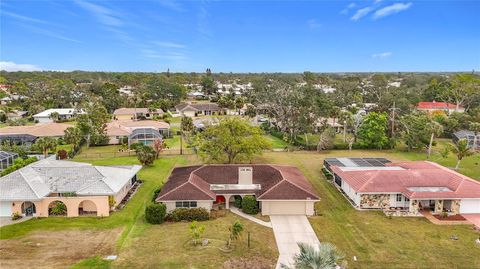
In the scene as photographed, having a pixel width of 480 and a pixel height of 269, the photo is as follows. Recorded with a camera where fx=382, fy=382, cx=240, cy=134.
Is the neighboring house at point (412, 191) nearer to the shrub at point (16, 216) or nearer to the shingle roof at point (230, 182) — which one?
the shingle roof at point (230, 182)

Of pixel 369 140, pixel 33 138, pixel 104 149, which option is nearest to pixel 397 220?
pixel 369 140

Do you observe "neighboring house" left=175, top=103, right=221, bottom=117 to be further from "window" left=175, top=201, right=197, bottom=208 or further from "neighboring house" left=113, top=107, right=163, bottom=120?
"window" left=175, top=201, right=197, bottom=208

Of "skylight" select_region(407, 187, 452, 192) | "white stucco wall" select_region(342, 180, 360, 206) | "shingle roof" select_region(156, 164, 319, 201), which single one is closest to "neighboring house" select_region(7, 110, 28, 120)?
"shingle roof" select_region(156, 164, 319, 201)

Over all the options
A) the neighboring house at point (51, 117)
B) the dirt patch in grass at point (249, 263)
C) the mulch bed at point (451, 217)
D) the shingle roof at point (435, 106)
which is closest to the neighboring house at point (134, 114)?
the neighboring house at point (51, 117)

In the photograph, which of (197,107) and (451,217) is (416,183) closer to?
(451,217)

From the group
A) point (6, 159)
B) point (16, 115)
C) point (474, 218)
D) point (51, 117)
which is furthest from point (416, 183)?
point (16, 115)
